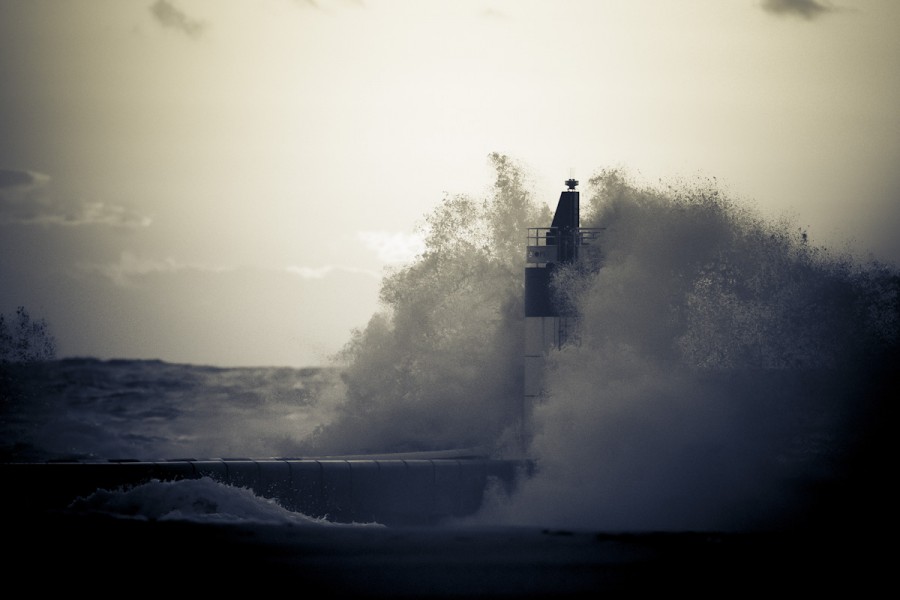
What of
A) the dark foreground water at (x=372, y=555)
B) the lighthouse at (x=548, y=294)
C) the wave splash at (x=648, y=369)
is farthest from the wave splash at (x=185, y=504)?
the lighthouse at (x=548, y=294)

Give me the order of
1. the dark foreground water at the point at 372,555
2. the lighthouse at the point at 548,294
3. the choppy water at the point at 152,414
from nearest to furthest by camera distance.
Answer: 1. the dark foreground water at the point at 372,555
2. the lighthouse at the point at 548,294
3. the choppy water at the point at 152,414

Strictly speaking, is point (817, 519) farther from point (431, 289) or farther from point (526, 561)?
point (431, 289)

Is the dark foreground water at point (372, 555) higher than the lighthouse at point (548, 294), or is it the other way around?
the lighthouse at point (548, 294)

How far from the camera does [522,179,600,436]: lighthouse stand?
23078mm

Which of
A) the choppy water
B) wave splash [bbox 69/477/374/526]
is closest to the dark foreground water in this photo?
wave splash [bbox 69/477/374/526]

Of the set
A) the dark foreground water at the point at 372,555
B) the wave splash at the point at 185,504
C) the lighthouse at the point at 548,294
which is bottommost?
the dark foreground water at the point at 372,555

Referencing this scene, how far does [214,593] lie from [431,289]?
20.8 m

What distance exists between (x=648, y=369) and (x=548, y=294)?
7.48 feet

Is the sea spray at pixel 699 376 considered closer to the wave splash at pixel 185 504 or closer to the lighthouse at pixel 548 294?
the lighthouse at pixel 548 294

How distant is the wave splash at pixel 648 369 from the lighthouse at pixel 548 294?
0.28 m

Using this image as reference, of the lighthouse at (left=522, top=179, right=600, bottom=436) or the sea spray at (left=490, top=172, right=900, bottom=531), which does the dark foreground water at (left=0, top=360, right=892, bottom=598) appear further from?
the lighthouse at (left=522, top=179, right=600, bottom=436)

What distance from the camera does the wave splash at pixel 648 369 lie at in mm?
20297

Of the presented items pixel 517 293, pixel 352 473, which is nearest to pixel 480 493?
pixel 352 473

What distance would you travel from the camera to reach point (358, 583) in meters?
10.4
